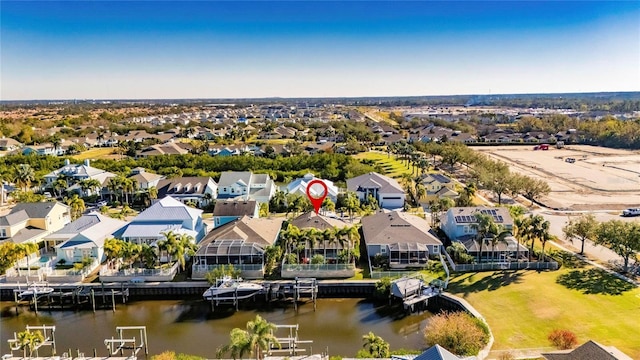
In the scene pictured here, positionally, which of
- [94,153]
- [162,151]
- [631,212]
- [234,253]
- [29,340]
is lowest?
[29,340]

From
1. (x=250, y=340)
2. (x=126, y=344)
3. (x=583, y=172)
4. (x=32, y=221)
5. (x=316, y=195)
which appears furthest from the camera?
(x=583, y=172)

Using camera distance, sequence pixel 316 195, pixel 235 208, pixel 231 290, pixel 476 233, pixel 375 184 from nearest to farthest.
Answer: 1. pixel 231 290
2. pixel 476 233
3. pixel 235 208
4. pixel 316 195
5. pixel 375 184

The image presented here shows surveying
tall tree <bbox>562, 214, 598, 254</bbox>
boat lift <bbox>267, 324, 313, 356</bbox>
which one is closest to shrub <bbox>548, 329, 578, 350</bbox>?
boat lift <bbox>267, 324, 313, 356</bbox>

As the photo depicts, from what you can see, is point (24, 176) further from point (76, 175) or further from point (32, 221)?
point (32, 221)

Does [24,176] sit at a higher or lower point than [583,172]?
higher

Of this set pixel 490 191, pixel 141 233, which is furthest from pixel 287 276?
pixel 490 191

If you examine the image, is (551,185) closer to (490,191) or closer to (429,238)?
(490,191)

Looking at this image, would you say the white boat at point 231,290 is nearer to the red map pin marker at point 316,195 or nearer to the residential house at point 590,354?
the red map pin marker at point 316,195

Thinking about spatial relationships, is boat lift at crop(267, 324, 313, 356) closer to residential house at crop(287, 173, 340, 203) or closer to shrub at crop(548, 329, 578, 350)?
shrub at crop(548, 329, 578, 350)

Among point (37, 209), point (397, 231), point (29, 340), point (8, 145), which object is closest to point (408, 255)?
point (397, 231)
